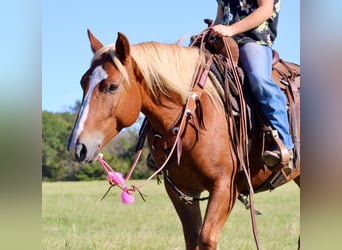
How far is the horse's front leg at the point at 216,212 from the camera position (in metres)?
3.96

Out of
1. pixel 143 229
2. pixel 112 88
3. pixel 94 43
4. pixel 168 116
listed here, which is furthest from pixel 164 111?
pixel 143 229

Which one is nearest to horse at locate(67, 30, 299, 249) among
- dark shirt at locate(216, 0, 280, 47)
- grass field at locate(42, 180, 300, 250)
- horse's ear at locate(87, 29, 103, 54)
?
horse's ear at locate(87, 29, 103, 54)

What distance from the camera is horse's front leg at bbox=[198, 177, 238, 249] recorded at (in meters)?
3.96

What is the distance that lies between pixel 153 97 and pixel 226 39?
3.07 ft

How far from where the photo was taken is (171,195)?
4676 millimetres

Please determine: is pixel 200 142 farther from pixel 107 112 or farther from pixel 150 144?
pixel 107 112

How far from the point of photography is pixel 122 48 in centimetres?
380

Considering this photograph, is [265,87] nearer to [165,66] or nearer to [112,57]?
[165,66]

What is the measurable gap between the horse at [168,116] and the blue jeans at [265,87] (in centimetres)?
36

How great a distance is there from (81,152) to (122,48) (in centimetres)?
84

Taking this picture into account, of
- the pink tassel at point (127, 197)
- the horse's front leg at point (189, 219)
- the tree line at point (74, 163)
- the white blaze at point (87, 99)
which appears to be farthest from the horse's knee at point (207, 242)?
the tree line at point (74, 163)

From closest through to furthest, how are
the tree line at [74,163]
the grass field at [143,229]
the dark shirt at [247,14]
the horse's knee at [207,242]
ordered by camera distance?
the horse's knee at [207,242] < the dark shirt at [247,14] < the grass field at [143,229] < the tree line at [74,163]

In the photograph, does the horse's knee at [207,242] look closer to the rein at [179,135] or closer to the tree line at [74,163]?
the rein at [179,135]
